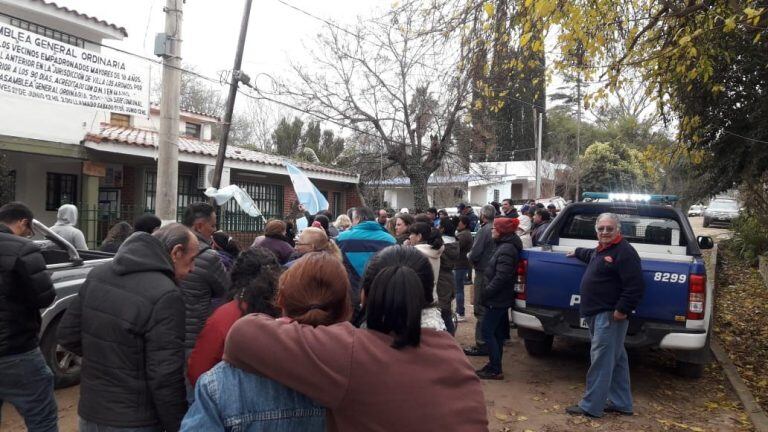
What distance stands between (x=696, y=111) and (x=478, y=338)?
222 inches

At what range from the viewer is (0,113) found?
9.93 metres

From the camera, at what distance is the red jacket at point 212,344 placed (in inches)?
102

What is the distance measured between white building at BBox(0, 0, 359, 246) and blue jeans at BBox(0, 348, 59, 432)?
6.44 m

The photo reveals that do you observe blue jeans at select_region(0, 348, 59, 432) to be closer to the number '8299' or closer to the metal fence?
the number '8299'

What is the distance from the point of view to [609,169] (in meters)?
36.4

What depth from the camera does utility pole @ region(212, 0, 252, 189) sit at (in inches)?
417

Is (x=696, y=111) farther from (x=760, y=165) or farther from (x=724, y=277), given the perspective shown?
(x=724, y=277)

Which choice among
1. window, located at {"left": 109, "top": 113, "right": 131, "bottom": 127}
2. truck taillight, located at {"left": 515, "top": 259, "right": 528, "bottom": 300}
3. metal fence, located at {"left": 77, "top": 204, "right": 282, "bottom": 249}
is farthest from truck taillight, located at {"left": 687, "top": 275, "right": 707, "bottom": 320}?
window, located at {"left": 109, "top": 113, "right": 131, "bottom": 127}

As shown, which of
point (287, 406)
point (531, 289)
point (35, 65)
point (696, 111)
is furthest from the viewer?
point (696, 111)

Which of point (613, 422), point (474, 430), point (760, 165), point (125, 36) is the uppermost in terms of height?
point (125, 36)

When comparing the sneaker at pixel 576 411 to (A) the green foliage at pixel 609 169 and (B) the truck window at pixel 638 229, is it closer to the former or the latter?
(B) the truck window at pixel 638 229

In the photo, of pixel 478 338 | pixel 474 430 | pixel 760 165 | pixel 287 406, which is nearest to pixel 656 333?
pixel 478 338

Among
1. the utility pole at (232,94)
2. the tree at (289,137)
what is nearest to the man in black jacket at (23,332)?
the utility pole at (232,94)

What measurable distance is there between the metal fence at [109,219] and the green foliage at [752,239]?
13.4m
